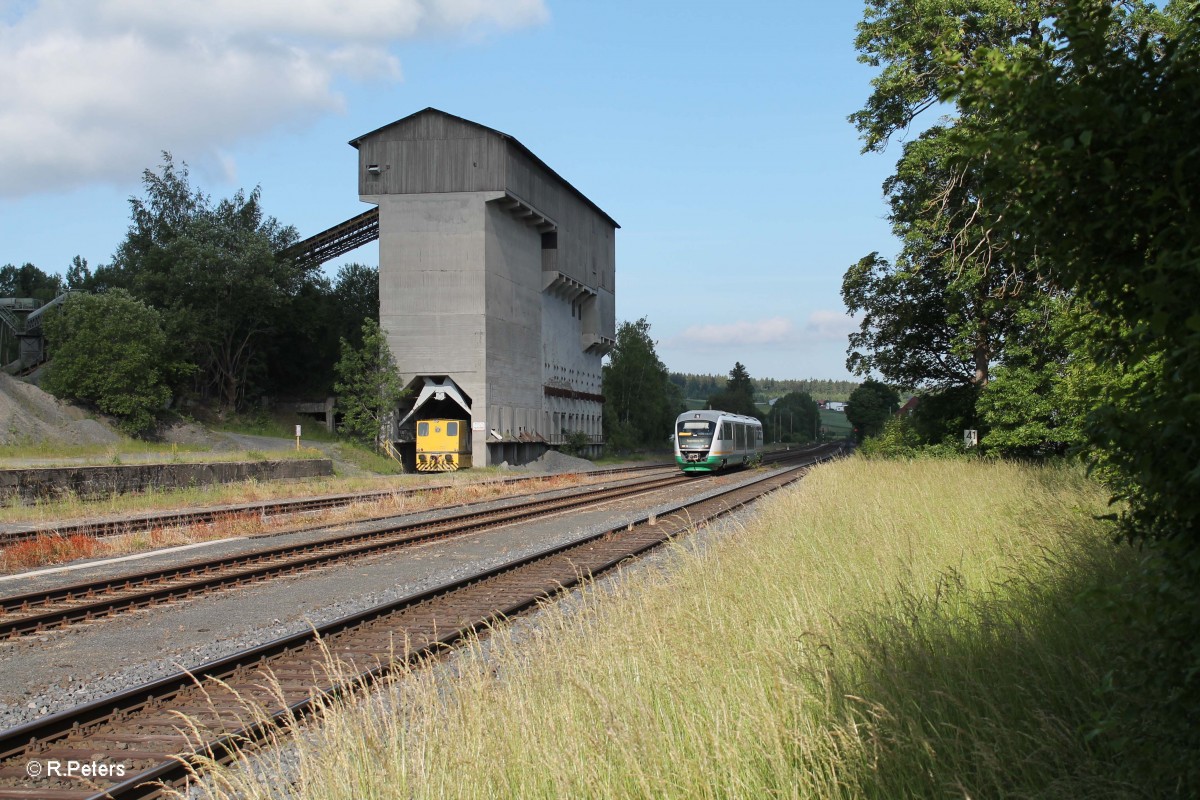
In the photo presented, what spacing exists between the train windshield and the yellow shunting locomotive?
11.2 m

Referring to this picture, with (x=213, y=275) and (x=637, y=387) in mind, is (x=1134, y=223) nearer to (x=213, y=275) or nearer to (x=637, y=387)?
(x=213, y=275)

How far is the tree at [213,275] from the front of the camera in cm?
5578

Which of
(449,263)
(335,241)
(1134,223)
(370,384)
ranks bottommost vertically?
(1134,223)

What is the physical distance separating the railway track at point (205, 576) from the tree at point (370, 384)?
27000mm

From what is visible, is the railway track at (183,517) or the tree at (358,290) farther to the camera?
the tree at (358,290)

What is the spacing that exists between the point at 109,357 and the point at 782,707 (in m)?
49.3

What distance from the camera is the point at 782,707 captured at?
4461mm

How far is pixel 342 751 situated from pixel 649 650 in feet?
7.08

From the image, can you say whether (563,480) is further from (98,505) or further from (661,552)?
(661,552)

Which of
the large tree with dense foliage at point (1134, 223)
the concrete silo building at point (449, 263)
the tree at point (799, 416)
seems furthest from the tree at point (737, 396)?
the large tree with dense foliage at point (1134, 223)

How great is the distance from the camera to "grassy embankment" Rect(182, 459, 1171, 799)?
3875 millimetres

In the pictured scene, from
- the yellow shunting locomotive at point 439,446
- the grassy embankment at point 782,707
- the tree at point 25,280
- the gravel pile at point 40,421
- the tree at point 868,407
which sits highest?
the tree at point 25,280

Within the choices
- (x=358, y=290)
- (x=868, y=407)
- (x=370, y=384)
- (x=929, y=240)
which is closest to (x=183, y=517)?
(x=929, y=240)

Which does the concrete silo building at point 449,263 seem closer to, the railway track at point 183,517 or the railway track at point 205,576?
the railway track at point 183,517
